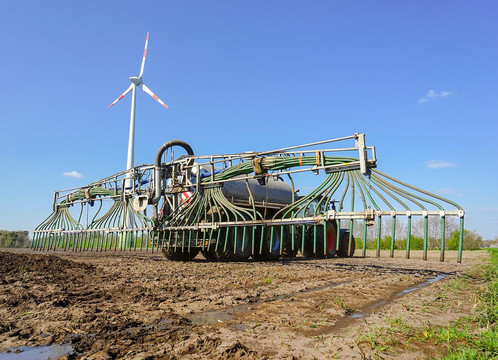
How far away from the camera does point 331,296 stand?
4781 millimetres

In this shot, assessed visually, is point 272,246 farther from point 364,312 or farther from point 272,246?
point 364,312

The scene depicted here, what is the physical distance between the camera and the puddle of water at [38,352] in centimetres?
253

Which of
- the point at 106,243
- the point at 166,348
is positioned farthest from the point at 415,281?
the point at 106,243

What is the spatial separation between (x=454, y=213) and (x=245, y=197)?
245 inches

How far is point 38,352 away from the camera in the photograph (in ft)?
8.62

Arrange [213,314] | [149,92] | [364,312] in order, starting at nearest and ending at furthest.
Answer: [213,314] < [364,312] < [149,92]

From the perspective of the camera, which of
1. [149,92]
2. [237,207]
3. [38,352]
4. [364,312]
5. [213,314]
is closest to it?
[38,352]

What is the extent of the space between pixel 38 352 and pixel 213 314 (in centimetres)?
162

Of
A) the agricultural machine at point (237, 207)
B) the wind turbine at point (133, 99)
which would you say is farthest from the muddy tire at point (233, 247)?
the wind turbine at point (133, 99)

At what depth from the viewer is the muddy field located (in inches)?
105

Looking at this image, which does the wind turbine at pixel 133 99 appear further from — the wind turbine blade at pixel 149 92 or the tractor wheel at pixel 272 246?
the tractor wheel at pixel 272 246

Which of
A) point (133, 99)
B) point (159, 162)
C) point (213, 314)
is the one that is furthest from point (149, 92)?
point (213, 314)

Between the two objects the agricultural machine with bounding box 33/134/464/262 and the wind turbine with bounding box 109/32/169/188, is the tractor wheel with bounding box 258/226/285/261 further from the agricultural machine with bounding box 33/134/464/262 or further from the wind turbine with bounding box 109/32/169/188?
the wind turbine with bounding box 109/32/169/188

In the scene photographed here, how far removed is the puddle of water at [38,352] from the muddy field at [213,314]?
1 centimetres
